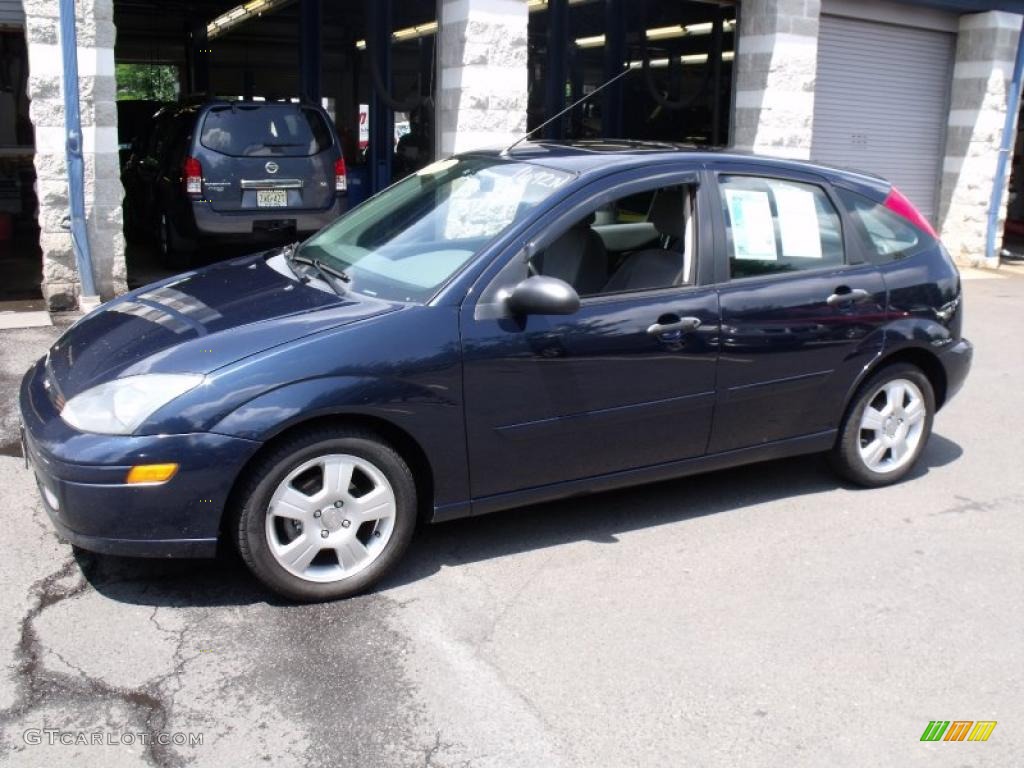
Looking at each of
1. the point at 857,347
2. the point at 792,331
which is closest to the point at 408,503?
the point at 792,331

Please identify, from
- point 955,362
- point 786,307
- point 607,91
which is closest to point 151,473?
point 786,307

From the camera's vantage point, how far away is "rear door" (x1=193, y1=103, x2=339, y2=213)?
10516mm

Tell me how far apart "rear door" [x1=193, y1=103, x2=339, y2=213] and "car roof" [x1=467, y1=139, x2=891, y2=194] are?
581cm

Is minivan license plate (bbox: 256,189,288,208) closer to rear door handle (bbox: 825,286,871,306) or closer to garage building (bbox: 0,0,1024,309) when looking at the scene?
garage building (bbox: 0,0,1024,309)

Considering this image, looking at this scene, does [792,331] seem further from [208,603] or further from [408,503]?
[208,603]

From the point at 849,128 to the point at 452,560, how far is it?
11.6 m

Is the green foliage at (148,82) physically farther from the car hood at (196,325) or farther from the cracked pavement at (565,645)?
the cracked pavement at (565,645)

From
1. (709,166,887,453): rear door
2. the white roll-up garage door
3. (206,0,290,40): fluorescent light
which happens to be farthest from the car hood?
(206,0,290,40): fluorescent light

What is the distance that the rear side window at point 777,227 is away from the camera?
192 inches

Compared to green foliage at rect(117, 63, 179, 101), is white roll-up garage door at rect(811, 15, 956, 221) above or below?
below

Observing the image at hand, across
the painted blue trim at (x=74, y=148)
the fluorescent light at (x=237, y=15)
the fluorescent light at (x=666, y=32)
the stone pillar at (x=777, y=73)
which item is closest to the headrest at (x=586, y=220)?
the painted blue trim at (x=74, y=148)

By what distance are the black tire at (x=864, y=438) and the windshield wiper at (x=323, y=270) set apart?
2.61 m

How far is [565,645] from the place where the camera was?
3801mm

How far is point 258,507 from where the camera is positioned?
3.82 m
